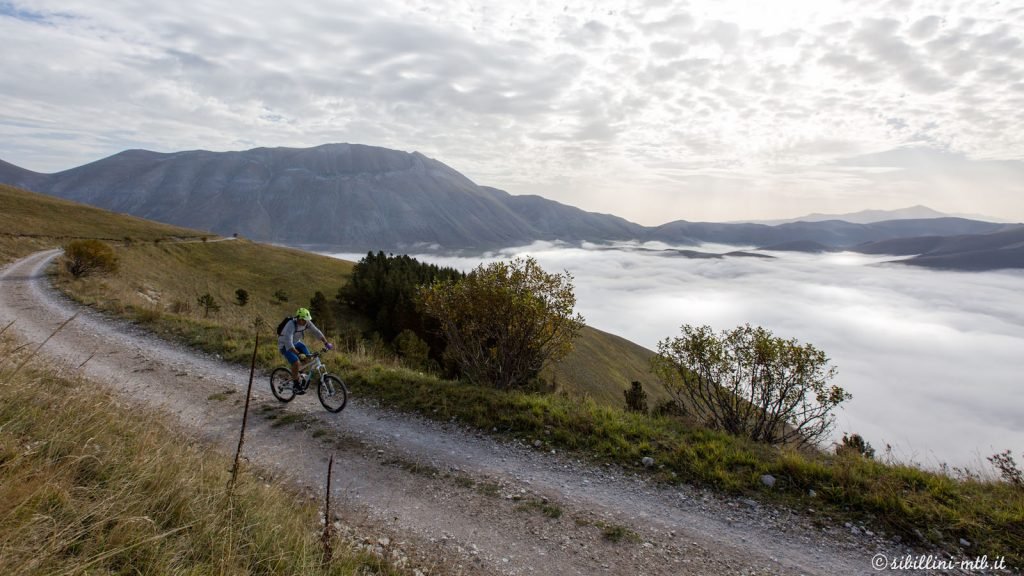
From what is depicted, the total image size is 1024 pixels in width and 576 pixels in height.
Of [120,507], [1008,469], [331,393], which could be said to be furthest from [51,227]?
[1008,469]

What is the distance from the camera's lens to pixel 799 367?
13641 mm

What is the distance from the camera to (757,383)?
13961 mm

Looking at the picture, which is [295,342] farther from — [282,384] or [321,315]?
[321,315]

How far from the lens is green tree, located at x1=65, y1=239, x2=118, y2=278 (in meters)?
33.3

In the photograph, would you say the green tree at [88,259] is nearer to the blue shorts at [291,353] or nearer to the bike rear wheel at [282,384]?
the bike rear wheel at [282,384]

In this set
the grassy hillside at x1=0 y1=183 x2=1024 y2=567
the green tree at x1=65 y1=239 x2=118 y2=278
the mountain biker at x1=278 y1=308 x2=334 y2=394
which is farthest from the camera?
the green tree at x1=65 y1=239 x2=118 y2=278

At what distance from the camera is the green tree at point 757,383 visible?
512 inches

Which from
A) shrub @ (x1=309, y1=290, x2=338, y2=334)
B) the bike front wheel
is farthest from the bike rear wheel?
shrub @ (x1=309, y1=290, x2=338, y2=334)

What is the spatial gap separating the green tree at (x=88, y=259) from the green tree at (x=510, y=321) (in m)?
34.4

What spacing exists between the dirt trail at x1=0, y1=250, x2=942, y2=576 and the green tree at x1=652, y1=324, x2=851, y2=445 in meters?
5.32

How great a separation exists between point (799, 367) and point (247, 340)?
20.0m

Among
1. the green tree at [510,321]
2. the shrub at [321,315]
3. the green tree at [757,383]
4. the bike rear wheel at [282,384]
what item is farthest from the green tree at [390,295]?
the green tree at [757,383]

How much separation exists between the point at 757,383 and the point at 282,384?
1444 cm

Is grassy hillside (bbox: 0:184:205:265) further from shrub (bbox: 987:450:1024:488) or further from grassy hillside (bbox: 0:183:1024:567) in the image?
shrub (bbox: 987:450:1024:488)
